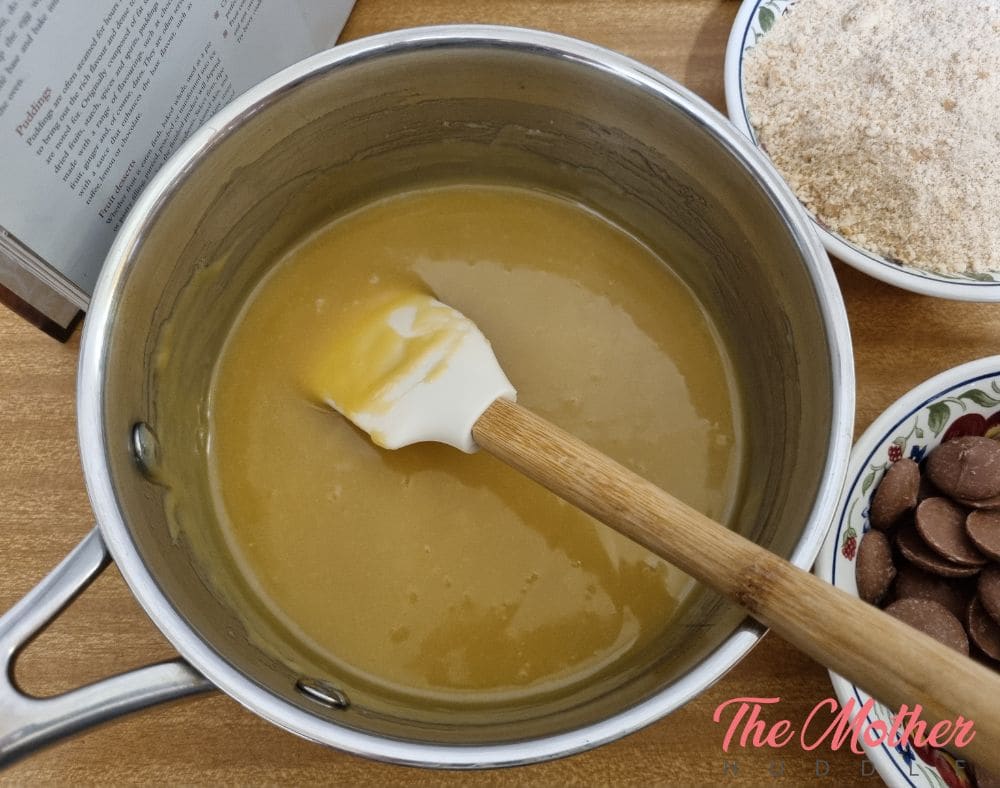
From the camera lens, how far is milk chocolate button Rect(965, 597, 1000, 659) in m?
0.84

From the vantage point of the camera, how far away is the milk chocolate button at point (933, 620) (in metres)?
0.81

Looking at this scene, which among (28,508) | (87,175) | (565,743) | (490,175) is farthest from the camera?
(490,175)

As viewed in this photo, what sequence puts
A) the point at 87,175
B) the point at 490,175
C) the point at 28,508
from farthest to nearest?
the point at 490,175, the point at 28,508, the point at 87,175

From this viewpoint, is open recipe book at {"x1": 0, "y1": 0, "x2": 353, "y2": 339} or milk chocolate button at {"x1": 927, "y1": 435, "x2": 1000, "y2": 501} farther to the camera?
milk chocolate button at {"x1": 927, "y1": 435, "x2": 1000, "y2": 501}

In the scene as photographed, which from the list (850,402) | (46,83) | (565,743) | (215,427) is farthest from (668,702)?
(46,83)

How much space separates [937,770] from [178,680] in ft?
2.48

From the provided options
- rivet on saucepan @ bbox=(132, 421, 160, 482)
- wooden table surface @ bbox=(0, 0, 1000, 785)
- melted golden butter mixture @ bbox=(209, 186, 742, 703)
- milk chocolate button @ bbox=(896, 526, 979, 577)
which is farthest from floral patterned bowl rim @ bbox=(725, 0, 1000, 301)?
rivet on saucepan @ bbox=(132, 421, 160, 482)

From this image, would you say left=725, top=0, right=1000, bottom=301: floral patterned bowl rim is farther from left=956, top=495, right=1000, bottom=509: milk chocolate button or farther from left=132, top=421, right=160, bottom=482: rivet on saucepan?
left=132, top=421, right=160, bottom=482: rivet on saucepan

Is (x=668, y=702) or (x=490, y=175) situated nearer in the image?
(x=668, y=702)

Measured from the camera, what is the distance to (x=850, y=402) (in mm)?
718

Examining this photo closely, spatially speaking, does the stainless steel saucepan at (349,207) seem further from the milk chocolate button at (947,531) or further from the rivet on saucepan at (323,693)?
the milk chocolate button at (947,531)

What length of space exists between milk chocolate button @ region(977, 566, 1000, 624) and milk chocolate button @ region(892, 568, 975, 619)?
30 mm

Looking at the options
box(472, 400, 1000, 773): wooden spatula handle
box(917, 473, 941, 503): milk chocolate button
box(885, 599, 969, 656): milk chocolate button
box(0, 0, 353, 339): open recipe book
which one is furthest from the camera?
box(917, 473, 941, 503): milk chocolate button

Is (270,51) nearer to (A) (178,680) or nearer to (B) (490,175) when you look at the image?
(B) (490,175)
